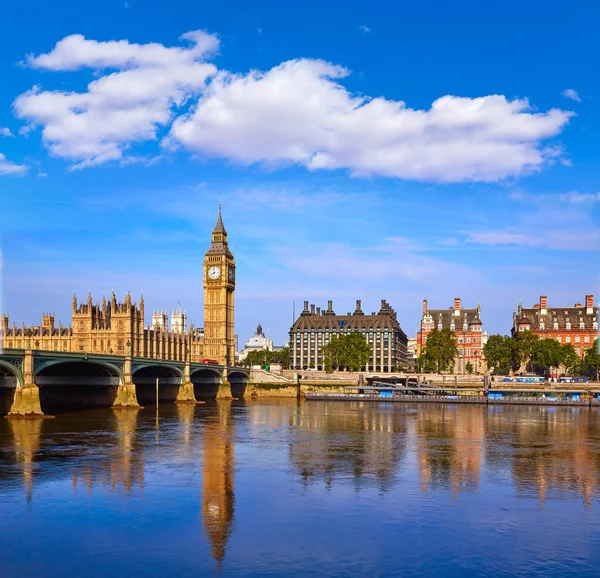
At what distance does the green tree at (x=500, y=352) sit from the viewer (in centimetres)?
18825

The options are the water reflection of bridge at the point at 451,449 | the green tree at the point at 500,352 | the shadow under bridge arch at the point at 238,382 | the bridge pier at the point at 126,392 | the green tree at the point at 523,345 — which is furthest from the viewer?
the green tree at the point at 500,352

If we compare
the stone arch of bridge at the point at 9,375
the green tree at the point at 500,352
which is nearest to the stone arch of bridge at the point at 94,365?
the stone arch of bridge at the point at 9,375

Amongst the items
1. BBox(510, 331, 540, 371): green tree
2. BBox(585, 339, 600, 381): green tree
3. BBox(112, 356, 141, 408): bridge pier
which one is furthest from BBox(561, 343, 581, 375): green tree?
BBox(112, 356, 141, 408): bridge pier

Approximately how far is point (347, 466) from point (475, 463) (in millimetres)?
10473

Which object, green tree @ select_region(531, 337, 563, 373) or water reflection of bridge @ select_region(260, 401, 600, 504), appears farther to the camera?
green tree @ select_region(531, 337, 563, 373)

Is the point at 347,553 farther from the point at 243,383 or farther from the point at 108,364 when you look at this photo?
the point at 243,383

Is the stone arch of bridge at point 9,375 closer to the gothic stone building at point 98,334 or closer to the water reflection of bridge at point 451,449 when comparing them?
the water reflection of bridge at point 451,449

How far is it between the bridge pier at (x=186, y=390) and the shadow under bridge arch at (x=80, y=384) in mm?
21368

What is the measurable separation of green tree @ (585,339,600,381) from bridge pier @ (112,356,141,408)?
117m

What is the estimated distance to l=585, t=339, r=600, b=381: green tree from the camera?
588 ft

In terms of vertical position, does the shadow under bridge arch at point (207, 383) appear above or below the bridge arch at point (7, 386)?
below

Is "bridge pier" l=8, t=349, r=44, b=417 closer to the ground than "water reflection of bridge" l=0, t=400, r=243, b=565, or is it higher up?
higher up

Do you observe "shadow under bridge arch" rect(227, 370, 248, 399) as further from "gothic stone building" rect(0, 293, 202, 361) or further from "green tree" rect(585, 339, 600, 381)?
"green tree" rect(585, 339, 600, 381)

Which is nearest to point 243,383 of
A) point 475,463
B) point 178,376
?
point 178,376
